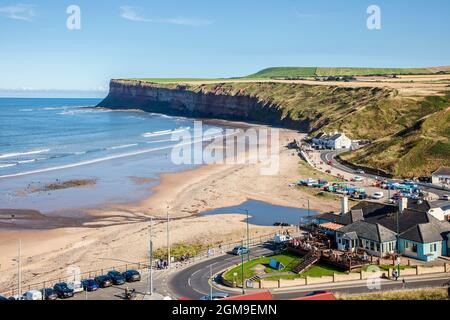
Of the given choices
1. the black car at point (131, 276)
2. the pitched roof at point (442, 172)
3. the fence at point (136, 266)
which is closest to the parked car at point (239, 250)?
the fence at point (136, 266)

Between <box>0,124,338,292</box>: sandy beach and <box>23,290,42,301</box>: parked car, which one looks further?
<box>0,124,338,292</box>: sandy beach

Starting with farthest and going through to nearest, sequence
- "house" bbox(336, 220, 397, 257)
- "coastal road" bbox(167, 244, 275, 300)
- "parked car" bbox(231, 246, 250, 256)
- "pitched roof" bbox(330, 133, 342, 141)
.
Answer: "pitched roof" bbox(330, 133, 342, 141)
"parked car" bbox(231, 246, 250, 256)
"house" bbox(336, 220, 397, 257)
"coastal road" bbox(167, 244, 275, 300)

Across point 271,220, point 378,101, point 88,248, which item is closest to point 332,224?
point 271,220

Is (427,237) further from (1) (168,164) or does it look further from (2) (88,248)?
(1) (168,164)

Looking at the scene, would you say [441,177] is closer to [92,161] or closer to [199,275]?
[199,275]

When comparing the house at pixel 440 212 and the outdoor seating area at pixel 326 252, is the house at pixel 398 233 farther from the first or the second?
the outdoor seating area at pixel 326 252

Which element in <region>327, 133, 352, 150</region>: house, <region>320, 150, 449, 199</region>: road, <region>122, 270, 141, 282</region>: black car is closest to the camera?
<region>122, 270, 141, 282</region>: black car

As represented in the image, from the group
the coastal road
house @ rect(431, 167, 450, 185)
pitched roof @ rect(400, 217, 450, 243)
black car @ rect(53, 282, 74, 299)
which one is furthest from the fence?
house @ rect(431, 167, 450, 185)

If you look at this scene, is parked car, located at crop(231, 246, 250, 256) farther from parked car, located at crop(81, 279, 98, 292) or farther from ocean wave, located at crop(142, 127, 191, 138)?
ocean wave, located at crop(142, 127, 191, 138)
